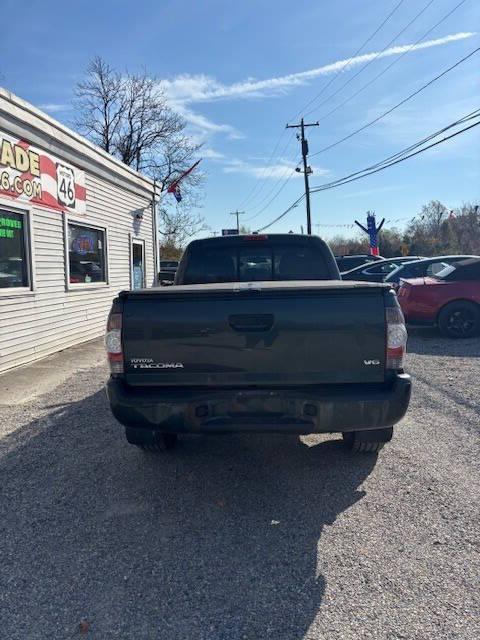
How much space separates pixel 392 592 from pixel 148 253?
13939mm

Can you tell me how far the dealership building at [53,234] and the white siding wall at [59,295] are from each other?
2 cm

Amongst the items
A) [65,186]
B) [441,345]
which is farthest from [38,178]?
[441,345]

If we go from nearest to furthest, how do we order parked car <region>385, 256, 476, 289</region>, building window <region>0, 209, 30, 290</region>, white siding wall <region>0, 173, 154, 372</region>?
building window <region>0, 209, 30, 290</region> < white siding wall <region>0, 173, 154, 372</region> < parked car <region>385, 256, 476, 289</region>

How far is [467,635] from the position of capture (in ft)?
7.27

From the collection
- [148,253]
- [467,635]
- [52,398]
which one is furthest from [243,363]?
[148,253]

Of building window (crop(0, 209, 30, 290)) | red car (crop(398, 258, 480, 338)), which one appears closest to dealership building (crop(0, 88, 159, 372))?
building window (crop(0, 209, 30, 290))

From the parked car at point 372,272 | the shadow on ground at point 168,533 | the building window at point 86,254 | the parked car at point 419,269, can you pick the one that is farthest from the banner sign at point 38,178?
the parked car at point 372,272

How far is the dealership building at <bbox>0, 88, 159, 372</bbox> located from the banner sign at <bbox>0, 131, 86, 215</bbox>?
2 cm

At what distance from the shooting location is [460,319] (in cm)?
991

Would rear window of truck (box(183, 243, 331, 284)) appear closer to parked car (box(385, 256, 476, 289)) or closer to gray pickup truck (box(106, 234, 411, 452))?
gray pickup truck (box(106, 234, 411, 452))

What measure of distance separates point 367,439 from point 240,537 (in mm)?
1304

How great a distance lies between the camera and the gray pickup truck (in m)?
3.17

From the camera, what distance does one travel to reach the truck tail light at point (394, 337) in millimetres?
3162

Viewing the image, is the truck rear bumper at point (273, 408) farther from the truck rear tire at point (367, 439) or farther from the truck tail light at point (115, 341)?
the truck rear tire at point (367, 439)
